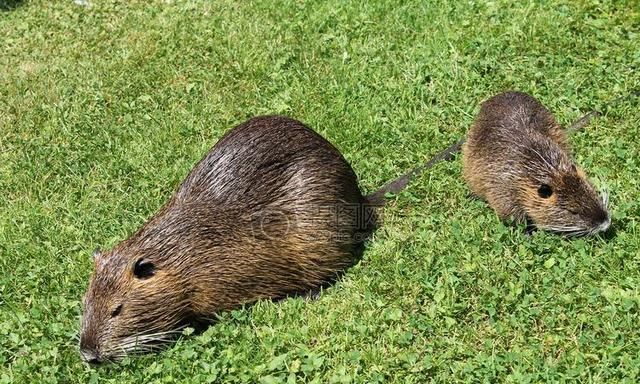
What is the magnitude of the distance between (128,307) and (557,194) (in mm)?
2189

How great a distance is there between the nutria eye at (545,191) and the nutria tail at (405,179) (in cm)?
76

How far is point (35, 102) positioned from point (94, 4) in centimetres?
155

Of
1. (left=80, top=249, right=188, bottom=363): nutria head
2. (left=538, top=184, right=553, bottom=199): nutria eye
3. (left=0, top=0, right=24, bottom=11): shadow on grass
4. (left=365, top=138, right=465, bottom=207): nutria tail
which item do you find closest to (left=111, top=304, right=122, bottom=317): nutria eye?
(left=80, top=249, right=188, bottom=363): nutria head

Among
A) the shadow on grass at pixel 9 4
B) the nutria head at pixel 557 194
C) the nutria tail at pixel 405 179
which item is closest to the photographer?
the nutria head at pixel 557 194

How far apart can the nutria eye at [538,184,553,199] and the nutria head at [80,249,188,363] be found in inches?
74.1

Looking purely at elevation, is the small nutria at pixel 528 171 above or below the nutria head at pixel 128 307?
below

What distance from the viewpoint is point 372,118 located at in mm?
4965

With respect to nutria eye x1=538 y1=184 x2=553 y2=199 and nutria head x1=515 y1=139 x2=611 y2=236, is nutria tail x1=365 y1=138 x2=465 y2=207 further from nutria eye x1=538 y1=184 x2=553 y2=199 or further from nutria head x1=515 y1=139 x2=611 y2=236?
nutria eye x1=538 y1=184 x2=553 y2=199

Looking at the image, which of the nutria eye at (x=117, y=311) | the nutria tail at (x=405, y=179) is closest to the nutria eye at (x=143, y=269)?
the nutria eye at (x=117, y=311)

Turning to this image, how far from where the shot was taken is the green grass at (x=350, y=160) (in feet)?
11.1

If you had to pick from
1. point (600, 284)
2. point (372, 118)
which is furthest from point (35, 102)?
point (600, 284)

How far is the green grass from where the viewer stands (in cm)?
338

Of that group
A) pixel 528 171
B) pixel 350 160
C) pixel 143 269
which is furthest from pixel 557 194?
pixel 143 269

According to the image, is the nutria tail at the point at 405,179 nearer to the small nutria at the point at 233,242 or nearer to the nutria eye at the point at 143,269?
the small nutria at the point at 233,242
